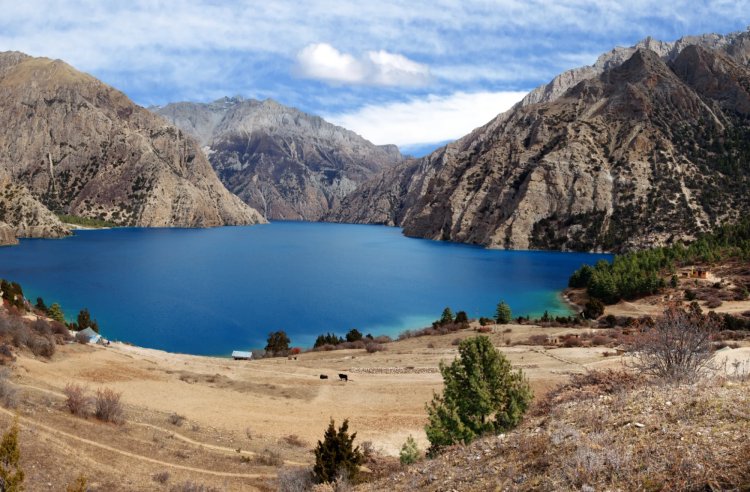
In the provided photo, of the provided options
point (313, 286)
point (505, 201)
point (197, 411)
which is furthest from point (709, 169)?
point (197, 411)

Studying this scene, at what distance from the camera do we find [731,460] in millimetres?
7742

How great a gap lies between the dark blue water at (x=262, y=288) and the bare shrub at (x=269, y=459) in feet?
124

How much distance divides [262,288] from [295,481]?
8034 cm

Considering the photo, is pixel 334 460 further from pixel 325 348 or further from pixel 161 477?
pixel 325 348

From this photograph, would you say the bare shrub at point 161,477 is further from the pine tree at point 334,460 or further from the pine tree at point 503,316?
the pine tree at point 503,316

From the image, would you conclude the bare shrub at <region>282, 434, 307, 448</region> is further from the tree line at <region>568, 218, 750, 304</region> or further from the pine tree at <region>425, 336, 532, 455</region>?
the tree line at <region>568, 218, 750, 304</region>

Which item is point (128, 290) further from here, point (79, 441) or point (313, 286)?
point (79, 441)

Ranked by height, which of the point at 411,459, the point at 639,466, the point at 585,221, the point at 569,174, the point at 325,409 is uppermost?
the point at 569,174

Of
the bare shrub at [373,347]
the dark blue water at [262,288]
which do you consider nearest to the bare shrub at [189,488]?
the bare shrub at [373,347]

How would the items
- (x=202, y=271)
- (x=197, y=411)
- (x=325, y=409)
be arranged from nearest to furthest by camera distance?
(x=197, y=411) < (x=325, y=409) < (x=202, y=271)

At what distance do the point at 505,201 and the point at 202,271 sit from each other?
11694cm

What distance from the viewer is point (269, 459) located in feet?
66.3

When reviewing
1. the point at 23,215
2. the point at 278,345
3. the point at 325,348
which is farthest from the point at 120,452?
the point at 23,215

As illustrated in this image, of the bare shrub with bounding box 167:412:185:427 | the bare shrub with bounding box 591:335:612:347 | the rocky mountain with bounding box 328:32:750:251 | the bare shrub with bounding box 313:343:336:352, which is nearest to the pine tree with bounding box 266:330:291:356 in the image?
the bare shrub with bounding box 313:343:336:352
